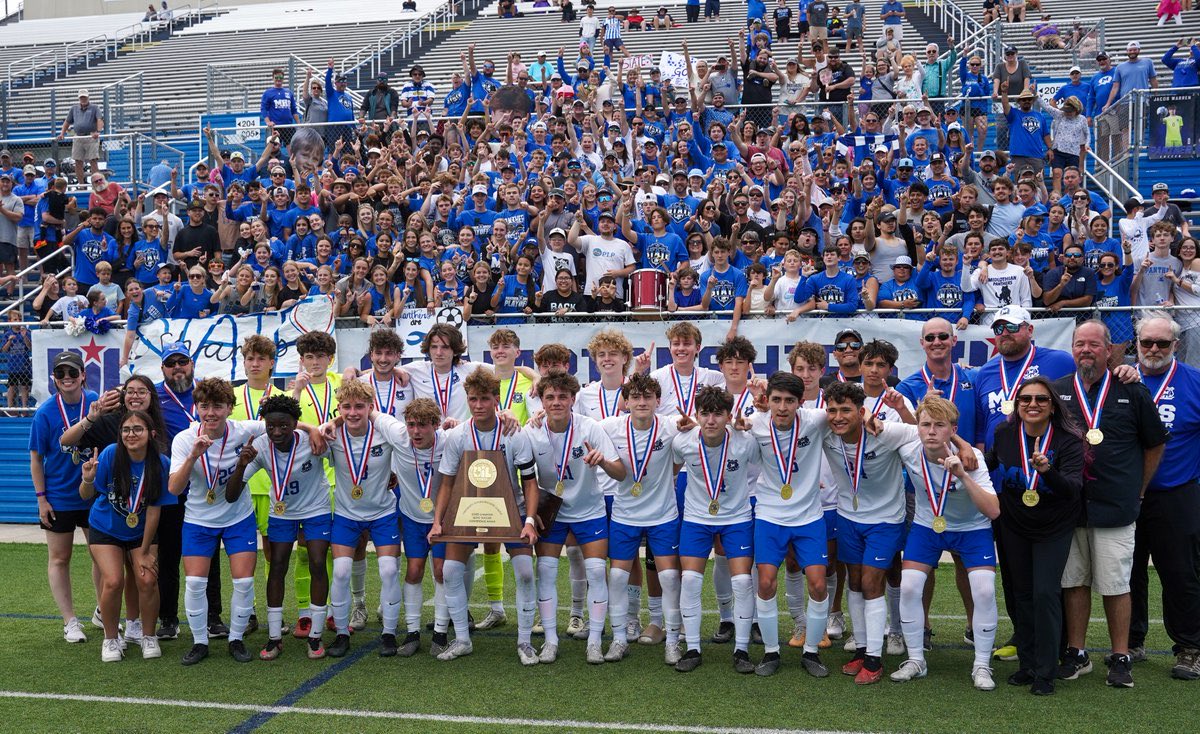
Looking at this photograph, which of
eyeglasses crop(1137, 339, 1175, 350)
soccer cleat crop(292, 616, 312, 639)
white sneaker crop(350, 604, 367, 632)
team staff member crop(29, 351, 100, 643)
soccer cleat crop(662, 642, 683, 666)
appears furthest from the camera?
white sneaker crop(350, 604, 367, 632)

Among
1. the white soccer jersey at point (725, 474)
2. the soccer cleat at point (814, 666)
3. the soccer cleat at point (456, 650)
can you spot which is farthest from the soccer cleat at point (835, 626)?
the soccer cleat at point (456, 650)

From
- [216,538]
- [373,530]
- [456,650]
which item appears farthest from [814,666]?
[216,538]

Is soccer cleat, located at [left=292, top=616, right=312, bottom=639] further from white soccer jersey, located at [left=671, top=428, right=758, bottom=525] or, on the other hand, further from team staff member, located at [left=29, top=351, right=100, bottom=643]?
white soccer jersey, located at [left=671, top=428, right=758, bottom=525]

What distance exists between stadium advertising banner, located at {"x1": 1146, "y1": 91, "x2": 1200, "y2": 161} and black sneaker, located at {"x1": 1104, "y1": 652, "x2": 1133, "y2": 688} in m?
11.1

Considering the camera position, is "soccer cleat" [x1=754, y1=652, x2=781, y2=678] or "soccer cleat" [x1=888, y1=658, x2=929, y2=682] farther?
"soccer cleat" [x1=754, y1=652, x2=781, y2=678]

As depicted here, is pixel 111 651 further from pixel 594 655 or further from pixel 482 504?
pixel 594 655

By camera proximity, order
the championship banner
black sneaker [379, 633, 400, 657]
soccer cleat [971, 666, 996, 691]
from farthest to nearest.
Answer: the championship banner
black sneaker [379, 633, 400, 657]
soccer cleat [971, 666, 996, 691]

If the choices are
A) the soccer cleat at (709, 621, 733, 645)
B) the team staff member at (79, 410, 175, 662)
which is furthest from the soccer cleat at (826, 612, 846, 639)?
the team staff member at (79, 410, 175, 662)

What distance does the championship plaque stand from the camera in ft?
24.0

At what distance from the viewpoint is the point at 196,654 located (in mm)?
7594

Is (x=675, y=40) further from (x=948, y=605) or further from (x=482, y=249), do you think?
(x=948, y=605)

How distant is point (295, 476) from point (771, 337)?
5166mm

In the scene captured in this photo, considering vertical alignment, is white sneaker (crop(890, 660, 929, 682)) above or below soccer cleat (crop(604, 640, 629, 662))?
above

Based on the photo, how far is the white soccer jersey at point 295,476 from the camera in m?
7.61
